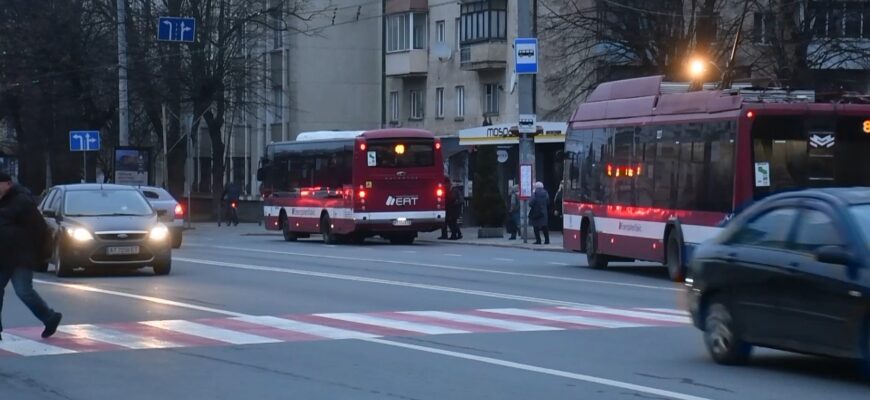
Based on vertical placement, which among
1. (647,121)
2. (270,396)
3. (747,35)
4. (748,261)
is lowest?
(270,396)

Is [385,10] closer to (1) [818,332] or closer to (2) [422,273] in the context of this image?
(2) [422,273]

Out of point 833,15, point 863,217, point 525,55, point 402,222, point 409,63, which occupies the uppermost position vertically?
point 409,63

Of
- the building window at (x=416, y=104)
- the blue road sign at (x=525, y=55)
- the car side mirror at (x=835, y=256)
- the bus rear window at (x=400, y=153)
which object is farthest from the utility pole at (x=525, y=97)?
the building window at (x=416, y=104)

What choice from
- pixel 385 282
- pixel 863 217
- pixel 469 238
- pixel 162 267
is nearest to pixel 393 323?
pixel 863 217

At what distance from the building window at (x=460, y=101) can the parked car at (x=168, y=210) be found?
26.3 m

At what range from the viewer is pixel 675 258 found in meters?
24.1

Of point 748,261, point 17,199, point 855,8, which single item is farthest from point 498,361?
point 855,8

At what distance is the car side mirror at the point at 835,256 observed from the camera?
1108 cm

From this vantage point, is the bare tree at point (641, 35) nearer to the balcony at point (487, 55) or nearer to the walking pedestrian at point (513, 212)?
the walking pedestrian at point (513, 212)

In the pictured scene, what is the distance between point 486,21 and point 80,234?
35.4 metres

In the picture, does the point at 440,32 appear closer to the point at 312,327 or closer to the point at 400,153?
the point at 400,153

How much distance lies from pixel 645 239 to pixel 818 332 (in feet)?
46.0

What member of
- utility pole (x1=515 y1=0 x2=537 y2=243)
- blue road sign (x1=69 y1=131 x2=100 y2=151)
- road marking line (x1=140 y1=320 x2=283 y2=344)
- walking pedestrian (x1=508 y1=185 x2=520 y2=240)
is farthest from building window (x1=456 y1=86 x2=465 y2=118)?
road marking line (x1=140 y1=320 x2=283 y2=344)

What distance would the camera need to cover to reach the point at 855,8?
139ft
